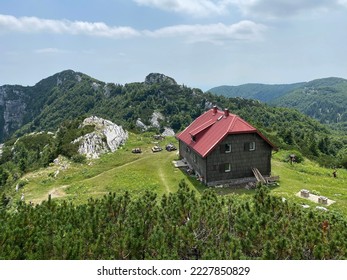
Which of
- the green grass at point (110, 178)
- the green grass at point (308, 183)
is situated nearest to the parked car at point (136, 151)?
the green grass at point (110, 178)

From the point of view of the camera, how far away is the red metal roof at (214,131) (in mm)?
39119

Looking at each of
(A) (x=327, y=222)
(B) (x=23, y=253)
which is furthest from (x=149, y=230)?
(A) (x=327, y=222)

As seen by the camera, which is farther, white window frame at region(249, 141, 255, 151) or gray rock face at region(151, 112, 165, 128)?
gray rock face at region(151, 112, 165, 128)

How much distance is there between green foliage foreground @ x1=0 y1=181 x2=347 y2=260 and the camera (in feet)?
43.2

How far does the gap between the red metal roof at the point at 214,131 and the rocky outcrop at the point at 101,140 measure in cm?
1933

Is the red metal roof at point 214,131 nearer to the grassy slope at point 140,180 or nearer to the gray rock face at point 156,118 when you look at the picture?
the grassy slope at point 140,180

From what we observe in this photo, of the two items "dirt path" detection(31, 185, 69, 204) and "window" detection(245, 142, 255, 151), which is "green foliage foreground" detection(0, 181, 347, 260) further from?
"dirt path" detection(31, 185, 69, 204)

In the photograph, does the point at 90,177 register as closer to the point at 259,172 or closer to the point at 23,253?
the point at 259,172

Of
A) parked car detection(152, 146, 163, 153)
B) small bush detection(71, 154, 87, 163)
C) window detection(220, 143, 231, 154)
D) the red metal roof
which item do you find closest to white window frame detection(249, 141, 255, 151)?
the red metal roof

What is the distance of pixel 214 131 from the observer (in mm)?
41906

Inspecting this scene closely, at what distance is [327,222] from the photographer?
52.6 ft

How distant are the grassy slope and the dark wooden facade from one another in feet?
6.99

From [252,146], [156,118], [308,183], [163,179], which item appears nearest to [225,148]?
[252,146]
